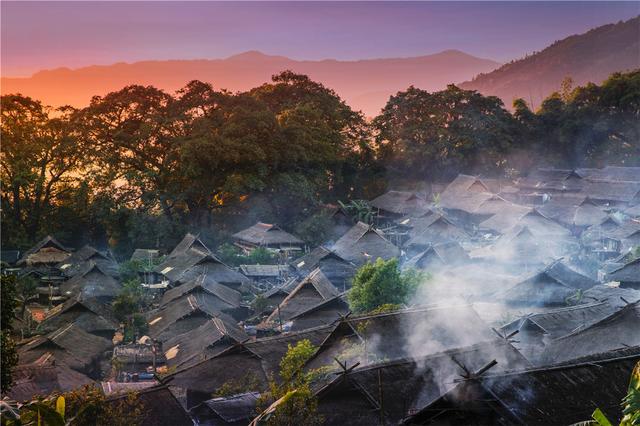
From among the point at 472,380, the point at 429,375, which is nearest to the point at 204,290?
the point at 429,375

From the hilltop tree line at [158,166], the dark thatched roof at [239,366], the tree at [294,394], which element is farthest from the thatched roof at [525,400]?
the hilltop tree line at [158,166]

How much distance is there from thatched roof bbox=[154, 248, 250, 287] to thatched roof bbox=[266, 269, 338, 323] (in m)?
3.94

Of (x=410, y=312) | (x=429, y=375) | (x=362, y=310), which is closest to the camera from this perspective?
(x=429, y=375)

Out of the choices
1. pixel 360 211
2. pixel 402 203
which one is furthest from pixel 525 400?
pixel 402 203

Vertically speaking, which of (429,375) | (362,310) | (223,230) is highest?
(429,375)

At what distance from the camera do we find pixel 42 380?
14.6 metres

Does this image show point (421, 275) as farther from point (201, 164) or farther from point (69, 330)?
point (201, 164)

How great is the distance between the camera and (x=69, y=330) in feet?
60.1

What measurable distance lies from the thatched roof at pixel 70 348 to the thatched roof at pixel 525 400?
989 cm

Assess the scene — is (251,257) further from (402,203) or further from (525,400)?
(525,400)

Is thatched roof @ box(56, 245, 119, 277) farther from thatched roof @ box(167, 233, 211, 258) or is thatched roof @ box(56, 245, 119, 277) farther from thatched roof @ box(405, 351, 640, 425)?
thatched roof @ box(405, 351, 640, 425)

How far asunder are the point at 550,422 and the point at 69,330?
12457mm

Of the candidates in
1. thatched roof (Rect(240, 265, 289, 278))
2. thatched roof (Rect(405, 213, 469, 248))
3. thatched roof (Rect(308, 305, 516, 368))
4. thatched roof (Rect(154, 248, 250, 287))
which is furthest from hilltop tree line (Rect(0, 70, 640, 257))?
thatched roof (Rect(308, 305, 516, 368))

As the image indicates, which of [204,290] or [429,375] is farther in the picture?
[204,290]
